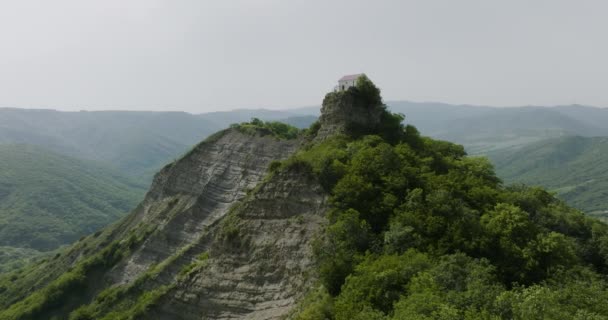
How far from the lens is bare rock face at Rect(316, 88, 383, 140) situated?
44125 millimetres

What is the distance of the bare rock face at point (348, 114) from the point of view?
44125mm

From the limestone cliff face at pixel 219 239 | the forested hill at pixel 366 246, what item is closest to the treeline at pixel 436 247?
the forested hill at pixel 366 246

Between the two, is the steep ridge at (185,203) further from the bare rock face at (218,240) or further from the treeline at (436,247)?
the treeline at (436,247)

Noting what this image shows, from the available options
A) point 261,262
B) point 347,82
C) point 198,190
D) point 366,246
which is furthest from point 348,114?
point 198,190

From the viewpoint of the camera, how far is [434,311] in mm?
17453

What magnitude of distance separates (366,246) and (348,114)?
20.3 meters

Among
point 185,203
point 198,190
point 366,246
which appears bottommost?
point 185,203

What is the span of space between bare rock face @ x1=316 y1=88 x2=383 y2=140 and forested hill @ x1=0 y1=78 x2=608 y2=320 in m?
0.16

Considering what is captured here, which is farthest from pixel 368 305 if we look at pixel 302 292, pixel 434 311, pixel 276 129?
pixel 276 129

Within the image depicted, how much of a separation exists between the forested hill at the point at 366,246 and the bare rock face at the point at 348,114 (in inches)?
6.2

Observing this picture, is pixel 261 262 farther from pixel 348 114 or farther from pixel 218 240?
pixel 348 114

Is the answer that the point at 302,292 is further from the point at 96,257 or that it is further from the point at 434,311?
the point at 96,257

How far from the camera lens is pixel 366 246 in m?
27.4

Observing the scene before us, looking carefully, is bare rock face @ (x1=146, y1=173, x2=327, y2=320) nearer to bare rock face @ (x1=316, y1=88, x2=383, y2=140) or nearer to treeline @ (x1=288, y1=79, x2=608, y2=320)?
treeline @ (x1=288, y1=79, x2=608, y2=320)
